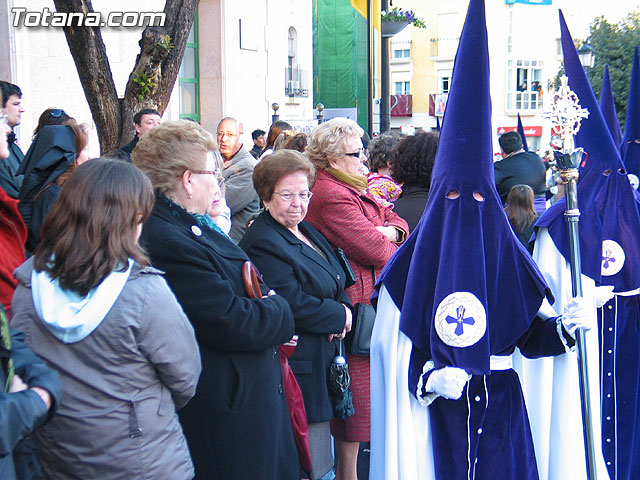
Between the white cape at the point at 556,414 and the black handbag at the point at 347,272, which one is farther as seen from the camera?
the black handbag at the point at 347,272

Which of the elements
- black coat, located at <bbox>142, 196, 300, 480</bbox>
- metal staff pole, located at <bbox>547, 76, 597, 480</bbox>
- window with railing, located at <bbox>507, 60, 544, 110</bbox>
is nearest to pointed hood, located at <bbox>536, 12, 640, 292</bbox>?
metal staff pole, located at <bbox>547, 76, 597, 480</bbox>

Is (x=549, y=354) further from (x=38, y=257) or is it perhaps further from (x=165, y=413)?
(x=38, y=257)

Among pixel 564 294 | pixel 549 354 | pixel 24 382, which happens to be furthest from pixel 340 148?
pixel 24 382

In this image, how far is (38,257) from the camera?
2424 millimetres

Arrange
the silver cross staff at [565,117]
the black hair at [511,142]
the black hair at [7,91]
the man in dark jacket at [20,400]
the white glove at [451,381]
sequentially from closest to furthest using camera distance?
the man in dark jacket at [20,400]
the white glove at [451,381]
the silver cross staff at [565,117]
the black hair at [7,91]
the black hair at [511,142]

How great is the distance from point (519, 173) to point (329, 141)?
12.7 ft

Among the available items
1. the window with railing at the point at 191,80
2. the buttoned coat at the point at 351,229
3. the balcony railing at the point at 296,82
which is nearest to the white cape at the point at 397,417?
the buttoned coat at the point at 351,229

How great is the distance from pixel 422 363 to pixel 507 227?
66 cm

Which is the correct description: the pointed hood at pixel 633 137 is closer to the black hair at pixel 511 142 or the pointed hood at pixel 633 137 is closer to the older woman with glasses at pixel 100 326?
the black hair at pixel 511 142

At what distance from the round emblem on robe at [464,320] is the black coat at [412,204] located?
183 cm

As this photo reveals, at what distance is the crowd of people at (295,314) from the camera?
2373 mm

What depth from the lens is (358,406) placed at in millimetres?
4062

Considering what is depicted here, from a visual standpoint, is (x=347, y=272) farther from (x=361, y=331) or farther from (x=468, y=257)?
(x=468, y=257)

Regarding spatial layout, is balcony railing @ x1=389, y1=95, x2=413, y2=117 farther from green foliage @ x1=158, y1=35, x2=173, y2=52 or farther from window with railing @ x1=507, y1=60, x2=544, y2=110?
green foliage @ x1=158, y1=35, x2=173, y2=52
